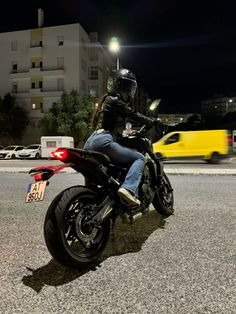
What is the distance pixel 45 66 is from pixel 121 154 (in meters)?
44.0

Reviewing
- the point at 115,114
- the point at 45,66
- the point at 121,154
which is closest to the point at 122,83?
the point at 115,114

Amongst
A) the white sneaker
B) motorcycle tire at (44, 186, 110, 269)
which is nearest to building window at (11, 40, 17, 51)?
the white sneaker

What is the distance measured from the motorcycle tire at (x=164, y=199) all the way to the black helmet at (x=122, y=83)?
1.47 meters

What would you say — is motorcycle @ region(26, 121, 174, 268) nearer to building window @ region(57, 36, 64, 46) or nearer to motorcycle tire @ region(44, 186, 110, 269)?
motorcycle tire @ region(44, 186, 110, 269)

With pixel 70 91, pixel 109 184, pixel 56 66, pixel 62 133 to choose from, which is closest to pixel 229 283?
pixel 109 184

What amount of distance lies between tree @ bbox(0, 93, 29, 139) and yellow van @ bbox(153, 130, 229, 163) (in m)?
28.3

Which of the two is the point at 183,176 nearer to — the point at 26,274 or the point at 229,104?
the point at 26,274

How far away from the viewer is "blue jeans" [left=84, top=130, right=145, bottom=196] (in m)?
3.24

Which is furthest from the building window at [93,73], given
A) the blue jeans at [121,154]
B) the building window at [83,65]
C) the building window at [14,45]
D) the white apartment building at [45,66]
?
the blue jeans at [121,154]

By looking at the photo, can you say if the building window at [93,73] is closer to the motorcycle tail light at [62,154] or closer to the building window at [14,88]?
the building window at [14,88]

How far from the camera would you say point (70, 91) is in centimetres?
4250

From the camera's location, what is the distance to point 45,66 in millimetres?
44219

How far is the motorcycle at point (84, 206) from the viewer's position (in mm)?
2629

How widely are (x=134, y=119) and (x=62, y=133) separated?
3477cm
